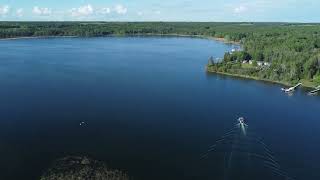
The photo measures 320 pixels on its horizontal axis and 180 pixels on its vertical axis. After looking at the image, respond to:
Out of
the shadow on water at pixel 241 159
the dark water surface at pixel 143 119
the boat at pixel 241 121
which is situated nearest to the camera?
the shadow on water at pixel 241 159

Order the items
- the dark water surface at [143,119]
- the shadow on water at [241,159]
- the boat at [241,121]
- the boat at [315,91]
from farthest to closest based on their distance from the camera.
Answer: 1. the boat at [315,91]
2. the boat at [241,121]
3. the dark water surface at [143,119]
4. the shadow on water at [241,159]

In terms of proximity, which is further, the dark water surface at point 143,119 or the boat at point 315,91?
the boat at point 315,91

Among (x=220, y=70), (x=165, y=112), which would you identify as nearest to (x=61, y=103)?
(x=165, y=112)

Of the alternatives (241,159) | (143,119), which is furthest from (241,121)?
(143,119)

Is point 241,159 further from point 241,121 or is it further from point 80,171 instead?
point 80,171

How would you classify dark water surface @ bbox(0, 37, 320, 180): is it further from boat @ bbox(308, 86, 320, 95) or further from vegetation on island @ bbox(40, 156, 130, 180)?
boat @ bbox(308, 86, 320, 95)

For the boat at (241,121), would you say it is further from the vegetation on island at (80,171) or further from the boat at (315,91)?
the boat at (315,91)

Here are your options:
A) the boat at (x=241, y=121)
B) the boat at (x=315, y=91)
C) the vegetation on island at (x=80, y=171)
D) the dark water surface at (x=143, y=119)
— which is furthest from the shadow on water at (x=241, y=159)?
the boat at (x=315, y=91)
